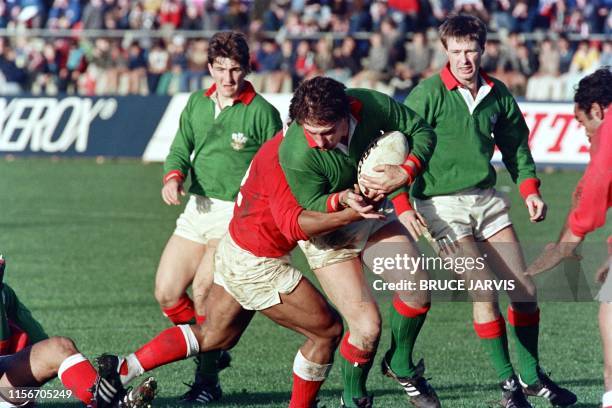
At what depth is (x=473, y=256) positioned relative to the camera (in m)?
7.04

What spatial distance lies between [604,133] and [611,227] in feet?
31.6

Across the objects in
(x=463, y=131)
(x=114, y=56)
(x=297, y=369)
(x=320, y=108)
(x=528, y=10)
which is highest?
(x=320, y=108)

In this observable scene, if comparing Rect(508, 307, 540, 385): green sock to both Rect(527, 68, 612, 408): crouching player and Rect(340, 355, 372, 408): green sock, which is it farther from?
Rect(527, 68, 612, 408): crouching player

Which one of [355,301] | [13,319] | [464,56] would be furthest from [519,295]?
[13,319]

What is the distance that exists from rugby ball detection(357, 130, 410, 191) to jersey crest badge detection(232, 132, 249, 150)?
1.61 metres

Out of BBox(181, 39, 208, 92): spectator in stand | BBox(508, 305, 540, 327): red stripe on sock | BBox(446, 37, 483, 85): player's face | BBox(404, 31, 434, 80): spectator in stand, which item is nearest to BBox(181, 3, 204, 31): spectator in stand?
BBox(181, 39, 208, 92): spectator in stand

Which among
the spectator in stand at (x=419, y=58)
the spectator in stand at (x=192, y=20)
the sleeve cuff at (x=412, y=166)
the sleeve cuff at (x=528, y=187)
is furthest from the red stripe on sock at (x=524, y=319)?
the spectator in stand at (x=192, y=20)

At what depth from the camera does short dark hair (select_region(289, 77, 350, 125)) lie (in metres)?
5.70

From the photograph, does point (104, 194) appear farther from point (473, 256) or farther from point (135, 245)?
point (473, 256)

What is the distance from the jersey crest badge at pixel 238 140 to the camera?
7.50 metres

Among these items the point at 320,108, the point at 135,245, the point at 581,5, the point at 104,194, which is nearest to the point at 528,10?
the point at 581,5

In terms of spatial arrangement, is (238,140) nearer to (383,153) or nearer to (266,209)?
(266,209)

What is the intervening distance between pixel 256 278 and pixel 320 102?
106cm

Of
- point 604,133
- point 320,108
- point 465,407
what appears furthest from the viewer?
point 465,407
